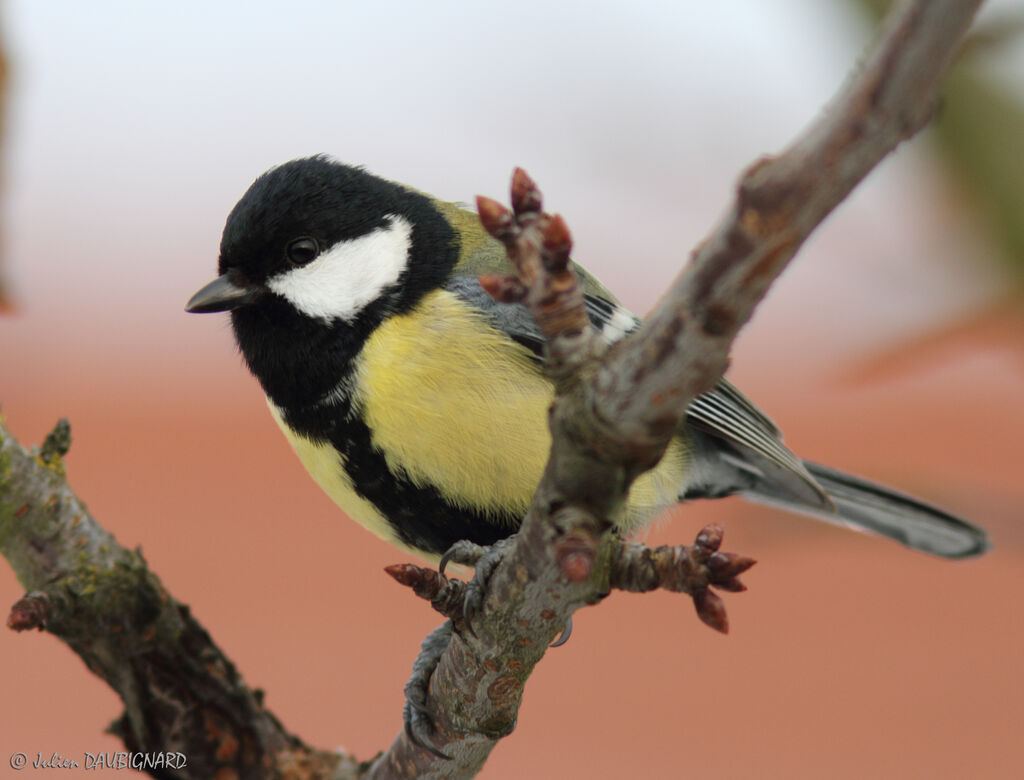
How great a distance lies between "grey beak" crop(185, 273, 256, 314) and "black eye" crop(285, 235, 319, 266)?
2.1 inches

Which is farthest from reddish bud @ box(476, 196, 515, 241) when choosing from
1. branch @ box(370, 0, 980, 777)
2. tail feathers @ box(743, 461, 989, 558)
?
tail feathers @ box(743, 461, 989, 558)

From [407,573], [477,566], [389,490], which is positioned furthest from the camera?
[389,490]

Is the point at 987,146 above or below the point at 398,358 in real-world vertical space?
above

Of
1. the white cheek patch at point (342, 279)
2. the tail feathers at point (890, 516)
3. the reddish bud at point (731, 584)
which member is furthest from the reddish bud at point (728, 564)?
the tail feathers at point (890, 516)

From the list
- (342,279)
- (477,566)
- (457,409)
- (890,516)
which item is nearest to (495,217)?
(477,566)

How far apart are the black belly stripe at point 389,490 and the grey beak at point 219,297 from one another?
0.13 m

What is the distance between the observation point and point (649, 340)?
0.50 meters

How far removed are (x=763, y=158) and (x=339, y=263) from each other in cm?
68

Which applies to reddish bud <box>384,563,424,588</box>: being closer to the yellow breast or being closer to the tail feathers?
the yellow breast

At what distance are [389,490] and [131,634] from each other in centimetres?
28

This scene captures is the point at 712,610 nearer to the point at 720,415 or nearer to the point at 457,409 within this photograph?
the point at 457,409

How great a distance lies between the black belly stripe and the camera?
0.97 m

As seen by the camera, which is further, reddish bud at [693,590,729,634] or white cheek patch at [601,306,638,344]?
white cheek patch at [601,306,638,344]

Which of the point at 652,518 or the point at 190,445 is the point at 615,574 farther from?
the point at 190,445
